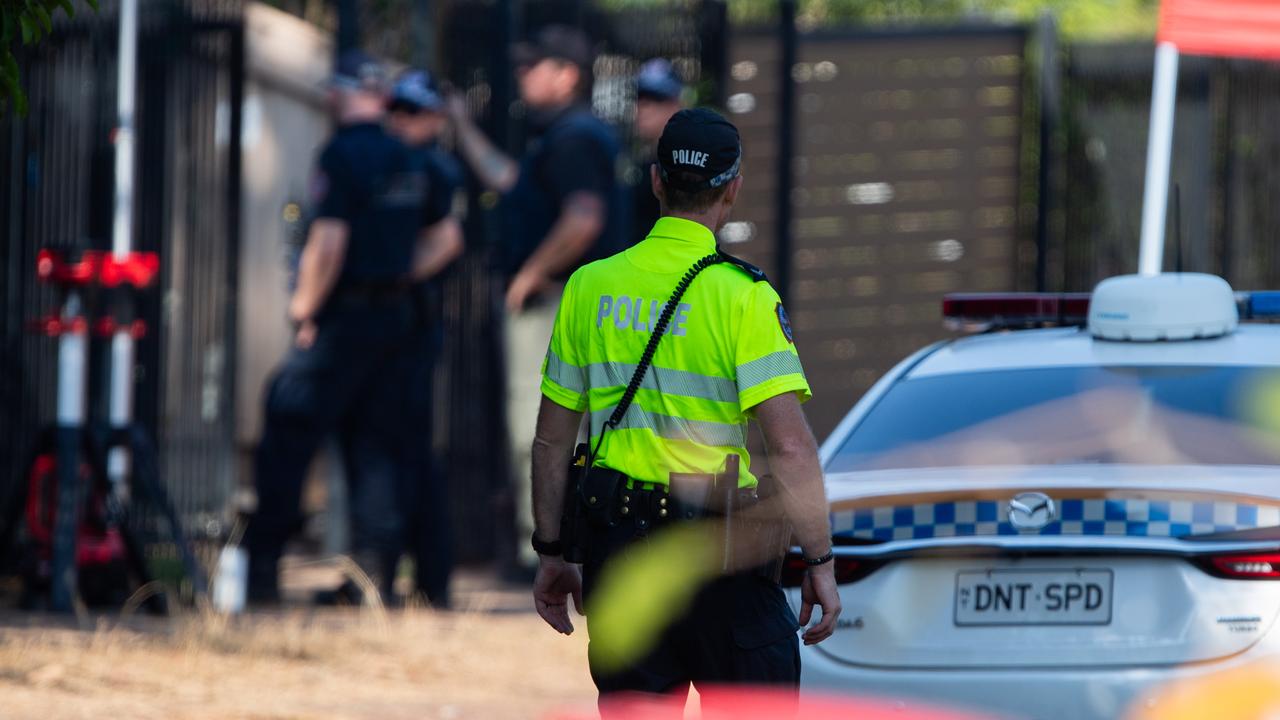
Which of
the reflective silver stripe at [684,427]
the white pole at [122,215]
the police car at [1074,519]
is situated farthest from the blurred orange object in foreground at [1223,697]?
the white pole at [122,215]

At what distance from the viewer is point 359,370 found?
Result: 9.67 metres

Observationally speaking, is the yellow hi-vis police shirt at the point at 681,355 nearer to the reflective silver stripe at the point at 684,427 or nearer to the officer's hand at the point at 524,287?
the reflective silver stripe at the point at 684,427

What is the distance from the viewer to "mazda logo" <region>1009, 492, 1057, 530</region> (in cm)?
511

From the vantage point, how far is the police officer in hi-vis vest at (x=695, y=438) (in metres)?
4.26

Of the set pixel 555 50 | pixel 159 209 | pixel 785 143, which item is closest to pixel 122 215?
pixel 159 209

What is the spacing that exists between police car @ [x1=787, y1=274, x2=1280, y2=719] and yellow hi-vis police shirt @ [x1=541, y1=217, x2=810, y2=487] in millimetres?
962

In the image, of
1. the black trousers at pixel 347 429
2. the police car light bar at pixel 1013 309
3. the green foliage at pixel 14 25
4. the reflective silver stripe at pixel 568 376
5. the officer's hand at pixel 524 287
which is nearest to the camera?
the reflective silver stripe at pixel 568 376

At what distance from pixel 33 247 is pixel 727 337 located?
7.21 meters

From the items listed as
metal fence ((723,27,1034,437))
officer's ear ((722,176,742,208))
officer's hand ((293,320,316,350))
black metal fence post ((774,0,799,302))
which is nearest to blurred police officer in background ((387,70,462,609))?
officer's hand ((293,320,316,350))

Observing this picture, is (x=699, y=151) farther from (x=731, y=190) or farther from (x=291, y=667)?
(x=291, y=667)

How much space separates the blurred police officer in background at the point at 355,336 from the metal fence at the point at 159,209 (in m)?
1.03

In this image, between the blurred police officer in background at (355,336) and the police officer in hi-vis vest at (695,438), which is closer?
the police officer in hi-vis vest at (695,438)

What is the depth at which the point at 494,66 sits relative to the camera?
11.8m

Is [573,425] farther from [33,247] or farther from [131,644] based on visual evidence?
[33,247]
